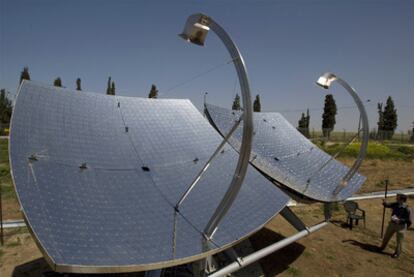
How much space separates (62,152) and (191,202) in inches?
153

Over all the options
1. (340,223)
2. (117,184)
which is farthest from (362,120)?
(117,184)

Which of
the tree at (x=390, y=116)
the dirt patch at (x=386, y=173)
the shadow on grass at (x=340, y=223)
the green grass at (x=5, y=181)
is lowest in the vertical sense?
the shadow on grass at (x=340, y=223)

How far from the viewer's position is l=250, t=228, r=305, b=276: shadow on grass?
1297 cm

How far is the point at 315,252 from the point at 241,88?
11.2 metres

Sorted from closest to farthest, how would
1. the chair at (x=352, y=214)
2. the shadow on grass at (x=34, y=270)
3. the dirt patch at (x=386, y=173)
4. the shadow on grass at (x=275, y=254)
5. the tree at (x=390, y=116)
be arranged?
the shadow on grass at (x=34, y=270), the shadow on grass at (x=275, y=254), the chair at (x=352, y=214), the dirt patch at (x=386, y=173), the tree at (x=390, y=116)

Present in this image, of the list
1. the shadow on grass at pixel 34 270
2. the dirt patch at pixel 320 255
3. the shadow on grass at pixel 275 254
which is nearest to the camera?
the shadow on grass at pixel 34 270

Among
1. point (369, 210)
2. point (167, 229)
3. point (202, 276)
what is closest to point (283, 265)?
point (202, 276)

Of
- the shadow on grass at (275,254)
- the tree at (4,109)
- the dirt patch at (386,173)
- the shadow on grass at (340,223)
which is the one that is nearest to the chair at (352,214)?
the shadow on grass at (340,223)

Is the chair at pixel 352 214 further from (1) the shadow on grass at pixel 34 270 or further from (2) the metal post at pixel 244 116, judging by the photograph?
(2) the metal post at pixel 244 116

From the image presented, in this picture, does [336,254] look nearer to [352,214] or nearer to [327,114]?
[352,214]

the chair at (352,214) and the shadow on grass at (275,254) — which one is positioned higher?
the chair at (352,214)

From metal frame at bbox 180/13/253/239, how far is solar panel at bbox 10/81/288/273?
1.14m

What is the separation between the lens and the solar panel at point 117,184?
6.34 m

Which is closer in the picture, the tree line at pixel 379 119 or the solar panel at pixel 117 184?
the solar panel at pixel 117 184
